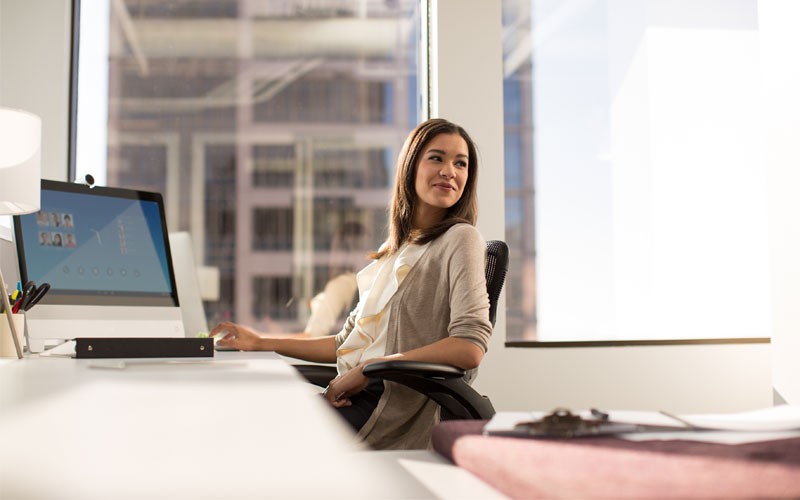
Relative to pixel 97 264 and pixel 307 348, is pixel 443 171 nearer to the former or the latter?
pixel 307 348

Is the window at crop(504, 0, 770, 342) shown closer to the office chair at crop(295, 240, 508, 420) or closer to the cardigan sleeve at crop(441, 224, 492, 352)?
the cardigan sleeve at crop(441, 224, 492, 352)

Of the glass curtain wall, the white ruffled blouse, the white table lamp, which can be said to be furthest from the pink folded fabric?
the glass curtain wall

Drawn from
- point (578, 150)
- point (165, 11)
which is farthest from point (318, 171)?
point (578, 150)

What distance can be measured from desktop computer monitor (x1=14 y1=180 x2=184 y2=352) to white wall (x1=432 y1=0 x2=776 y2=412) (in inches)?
80.3

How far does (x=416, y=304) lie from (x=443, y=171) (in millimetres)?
432

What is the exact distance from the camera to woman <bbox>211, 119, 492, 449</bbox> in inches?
75.7

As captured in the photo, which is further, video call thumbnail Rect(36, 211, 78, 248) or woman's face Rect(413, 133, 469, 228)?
woman's face Rect(413, 133, 469, 228)

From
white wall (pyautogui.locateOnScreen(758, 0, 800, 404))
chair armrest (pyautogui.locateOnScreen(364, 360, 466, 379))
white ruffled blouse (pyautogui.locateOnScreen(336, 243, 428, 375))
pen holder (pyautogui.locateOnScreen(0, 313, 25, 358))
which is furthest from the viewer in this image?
white wall (pyautogui.locateOnScreen(758, 0, 800, 404))

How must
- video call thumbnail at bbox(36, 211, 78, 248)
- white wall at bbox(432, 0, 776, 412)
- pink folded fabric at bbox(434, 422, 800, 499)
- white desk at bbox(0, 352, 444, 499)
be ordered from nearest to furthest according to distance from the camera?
white desk at bbox(0, 352, 444, 499)
pink folded fabric at bbox(434, 422, 800, 499)
video call thumbnail at bbox(36, 211, 78, 248)
white wall at bbox(432, 0, 776, 412)

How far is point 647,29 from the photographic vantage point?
4129 millimetres

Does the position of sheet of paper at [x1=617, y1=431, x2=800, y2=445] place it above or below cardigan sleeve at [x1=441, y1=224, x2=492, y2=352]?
below

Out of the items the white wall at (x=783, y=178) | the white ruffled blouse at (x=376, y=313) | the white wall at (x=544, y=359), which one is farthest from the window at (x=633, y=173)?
the white ruffled blouse at (x=376, y=313)

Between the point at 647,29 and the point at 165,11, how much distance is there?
279 centimetres

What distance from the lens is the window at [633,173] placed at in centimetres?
402
